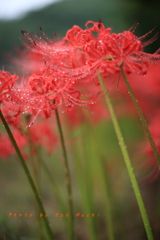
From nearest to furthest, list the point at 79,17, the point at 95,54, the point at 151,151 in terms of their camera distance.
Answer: the point at 95,54
the point at 151,151
the point at 79,17

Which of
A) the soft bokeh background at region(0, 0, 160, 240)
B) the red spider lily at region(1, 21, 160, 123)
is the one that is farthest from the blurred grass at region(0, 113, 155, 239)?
the red spider lily at region(1, 21, 160, 123)

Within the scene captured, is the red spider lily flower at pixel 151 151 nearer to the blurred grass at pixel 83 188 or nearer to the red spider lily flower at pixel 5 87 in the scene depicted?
the blurred grass at pixel 83 188

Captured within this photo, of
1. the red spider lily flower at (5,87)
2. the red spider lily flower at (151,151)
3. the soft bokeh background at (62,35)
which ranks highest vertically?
the soft bokeh background at (62,35)

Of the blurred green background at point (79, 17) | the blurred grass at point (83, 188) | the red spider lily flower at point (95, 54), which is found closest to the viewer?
the red spider lily flower at point (95, 54)

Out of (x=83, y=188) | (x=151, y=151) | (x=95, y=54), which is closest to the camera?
(x=95, y=54)

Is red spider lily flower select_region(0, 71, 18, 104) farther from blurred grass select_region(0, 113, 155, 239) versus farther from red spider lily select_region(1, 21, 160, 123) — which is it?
blurred grass select_region(0, 113, 155, 239)

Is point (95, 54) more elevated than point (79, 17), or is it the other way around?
point (79, 17)

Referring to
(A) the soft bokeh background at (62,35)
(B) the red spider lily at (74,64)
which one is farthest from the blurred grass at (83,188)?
(B) the red spider lily at (74,64)

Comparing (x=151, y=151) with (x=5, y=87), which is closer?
(x=5, y=87)

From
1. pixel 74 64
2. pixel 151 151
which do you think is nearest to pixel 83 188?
pixel 151 151

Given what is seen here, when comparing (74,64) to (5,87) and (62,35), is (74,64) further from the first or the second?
(62,35)
